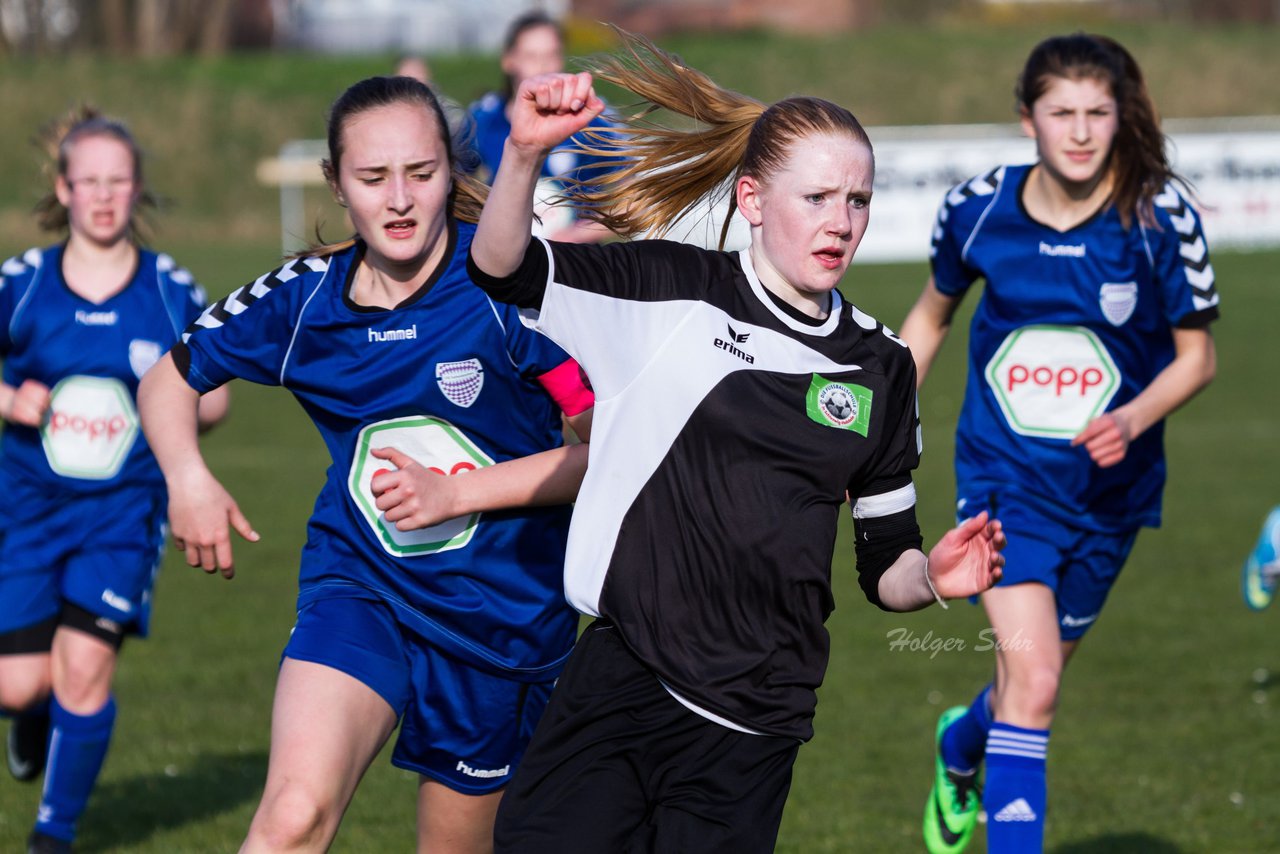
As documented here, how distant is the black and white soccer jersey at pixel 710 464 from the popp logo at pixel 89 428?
2327 mm

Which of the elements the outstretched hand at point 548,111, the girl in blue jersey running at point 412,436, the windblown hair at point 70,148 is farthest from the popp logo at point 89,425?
the outstretched hand at point 548,111

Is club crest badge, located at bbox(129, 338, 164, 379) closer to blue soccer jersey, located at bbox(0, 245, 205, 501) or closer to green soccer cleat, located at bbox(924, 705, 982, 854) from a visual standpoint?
blue soccer jersey, located at bbox(0, 245, 205, 501)

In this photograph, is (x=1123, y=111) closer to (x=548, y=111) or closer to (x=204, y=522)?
(x=548, y=111)

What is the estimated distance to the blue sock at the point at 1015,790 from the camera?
14.3 feet

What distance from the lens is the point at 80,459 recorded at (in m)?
5.06

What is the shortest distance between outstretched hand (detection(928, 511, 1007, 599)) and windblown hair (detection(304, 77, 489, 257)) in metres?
1.34

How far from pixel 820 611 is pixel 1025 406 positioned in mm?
1820

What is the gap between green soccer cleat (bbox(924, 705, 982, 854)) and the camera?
16.0 feet

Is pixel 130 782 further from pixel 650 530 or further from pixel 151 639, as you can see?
pixel 650 530

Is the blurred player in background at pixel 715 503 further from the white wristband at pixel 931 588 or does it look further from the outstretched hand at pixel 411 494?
the outstretched hand at pixel 411 494

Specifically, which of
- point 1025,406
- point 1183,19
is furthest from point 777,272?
point 1183,19

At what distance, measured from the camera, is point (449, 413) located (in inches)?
141

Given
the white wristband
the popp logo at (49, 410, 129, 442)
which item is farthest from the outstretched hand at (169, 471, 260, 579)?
the popp logo at (49, 410, 129, 442)

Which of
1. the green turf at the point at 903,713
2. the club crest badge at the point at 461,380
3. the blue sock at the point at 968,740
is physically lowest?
the green turf at the point at 903,713
